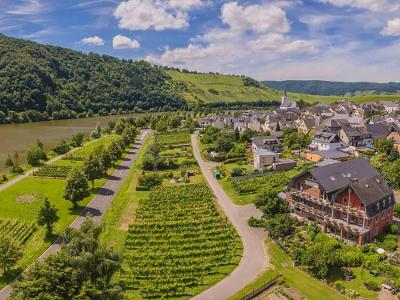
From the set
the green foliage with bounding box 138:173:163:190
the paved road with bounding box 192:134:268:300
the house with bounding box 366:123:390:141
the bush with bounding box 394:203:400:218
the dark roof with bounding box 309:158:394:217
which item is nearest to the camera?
the paved road with bounding box 192:134:268:300

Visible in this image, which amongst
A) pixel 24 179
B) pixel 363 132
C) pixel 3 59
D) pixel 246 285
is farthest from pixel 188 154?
pixel 3 59

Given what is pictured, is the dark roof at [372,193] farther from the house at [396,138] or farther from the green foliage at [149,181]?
the house at [396,138]

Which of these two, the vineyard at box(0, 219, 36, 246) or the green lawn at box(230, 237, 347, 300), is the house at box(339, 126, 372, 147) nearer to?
the green lawn at box(230, 237, 347, 300)

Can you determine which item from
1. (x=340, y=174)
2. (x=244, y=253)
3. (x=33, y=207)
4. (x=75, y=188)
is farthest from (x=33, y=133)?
A: (x=340, y=174)

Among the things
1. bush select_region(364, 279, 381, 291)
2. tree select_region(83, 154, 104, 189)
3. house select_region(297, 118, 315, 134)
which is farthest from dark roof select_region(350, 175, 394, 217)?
house select_region(297, 118, 315, 134)

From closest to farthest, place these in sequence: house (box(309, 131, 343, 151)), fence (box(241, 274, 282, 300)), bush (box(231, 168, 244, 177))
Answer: fence (box(241, 274, 282, 300)) → bush (box(231, 168, 244, 177)) → house (box(309, 131, 343, 151))

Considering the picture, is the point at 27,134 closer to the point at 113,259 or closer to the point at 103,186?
the point at 103,186

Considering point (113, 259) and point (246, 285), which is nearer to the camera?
point (113, 259)
